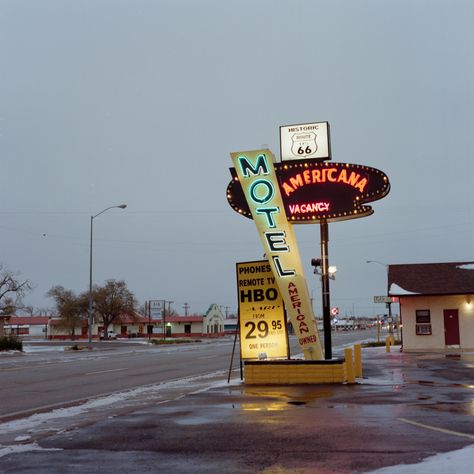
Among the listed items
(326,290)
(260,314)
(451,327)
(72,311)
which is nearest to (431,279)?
(451,327)

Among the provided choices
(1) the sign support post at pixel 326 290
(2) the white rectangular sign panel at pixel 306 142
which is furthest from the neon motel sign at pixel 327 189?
(1) the sign support post at pixel 326 290

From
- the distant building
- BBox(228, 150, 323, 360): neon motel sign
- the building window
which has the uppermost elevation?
BBox(228, 150, 323, 360): neon motel sign

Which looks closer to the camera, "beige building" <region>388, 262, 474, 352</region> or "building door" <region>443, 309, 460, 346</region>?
"beige building" <region>388, 262, 474, 352</region>

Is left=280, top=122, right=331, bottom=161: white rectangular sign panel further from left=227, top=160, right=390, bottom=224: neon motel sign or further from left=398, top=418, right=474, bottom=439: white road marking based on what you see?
left=398, top=418, right=474, bottom=439: white road marking

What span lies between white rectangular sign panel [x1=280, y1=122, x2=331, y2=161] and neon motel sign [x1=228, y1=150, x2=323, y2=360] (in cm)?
98

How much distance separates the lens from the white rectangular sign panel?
1695 cm

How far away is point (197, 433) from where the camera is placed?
8773 mm

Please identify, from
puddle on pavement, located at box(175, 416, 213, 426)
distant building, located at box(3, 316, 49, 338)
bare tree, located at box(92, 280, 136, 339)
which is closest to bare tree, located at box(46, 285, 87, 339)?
bare tree, located at box(92, 280, 136, 339)

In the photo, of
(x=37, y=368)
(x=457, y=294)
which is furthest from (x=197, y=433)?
(x=457, y=294)

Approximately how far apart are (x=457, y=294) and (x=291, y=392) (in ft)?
73.0

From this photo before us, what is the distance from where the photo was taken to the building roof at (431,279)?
33.6 m

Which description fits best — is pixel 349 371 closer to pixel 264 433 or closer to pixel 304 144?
pixel 304 144

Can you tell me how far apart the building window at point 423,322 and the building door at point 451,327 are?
90 centimetres

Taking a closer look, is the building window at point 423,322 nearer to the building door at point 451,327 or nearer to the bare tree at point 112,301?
the building door at point 451,327
